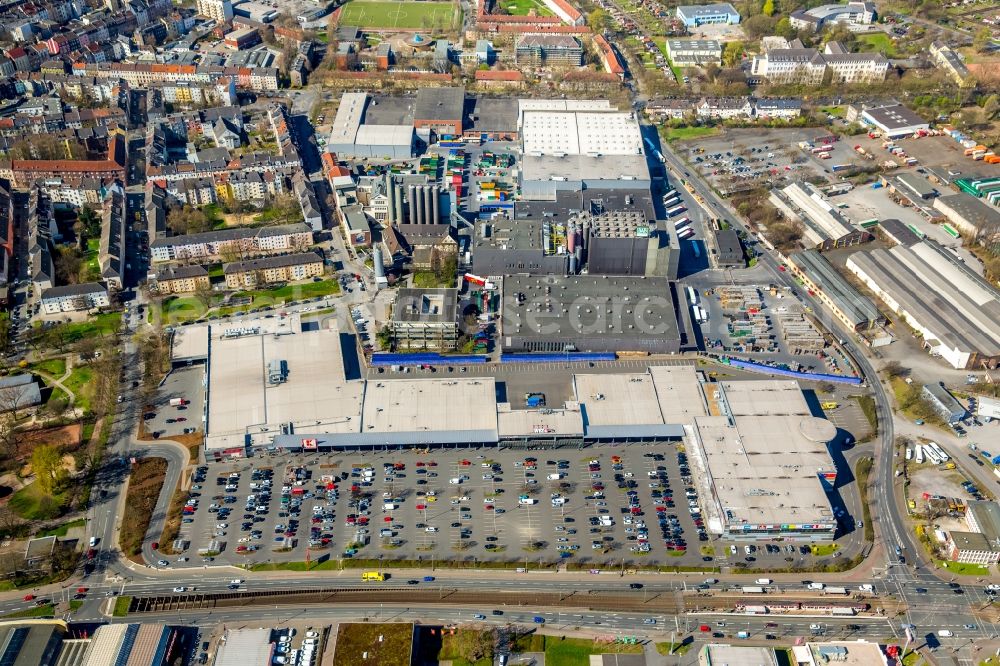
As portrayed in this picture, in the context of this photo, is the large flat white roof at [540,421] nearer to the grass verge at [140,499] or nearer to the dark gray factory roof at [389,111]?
the grass verge at [140,499]

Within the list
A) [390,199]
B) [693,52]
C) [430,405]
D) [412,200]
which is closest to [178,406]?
[430,405]

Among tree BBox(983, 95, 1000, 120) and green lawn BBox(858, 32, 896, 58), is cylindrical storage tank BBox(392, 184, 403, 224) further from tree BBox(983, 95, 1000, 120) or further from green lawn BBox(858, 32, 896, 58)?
green lawn BBox(858, 32, 896, 58)

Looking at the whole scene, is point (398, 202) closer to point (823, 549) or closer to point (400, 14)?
point (823, 549)

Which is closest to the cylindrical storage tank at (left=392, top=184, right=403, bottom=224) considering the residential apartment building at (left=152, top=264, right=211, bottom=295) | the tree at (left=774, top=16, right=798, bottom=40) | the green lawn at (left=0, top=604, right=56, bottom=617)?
the residential apartment building at (left=152, top=264, right=211, bottom=295)

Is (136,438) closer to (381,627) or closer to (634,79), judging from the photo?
(381,627)

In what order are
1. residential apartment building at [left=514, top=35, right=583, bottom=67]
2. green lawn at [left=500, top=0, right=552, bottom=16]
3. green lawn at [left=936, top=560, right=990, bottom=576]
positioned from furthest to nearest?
green lawn at [left=500, top=0, right=552, bottom=16], residential apartment building at [left=514, top=35, right=583, bottom=67], green lawn at [left=936, top=560, right=990, bottom=576]

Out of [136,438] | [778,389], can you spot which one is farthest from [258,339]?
[778,389]
